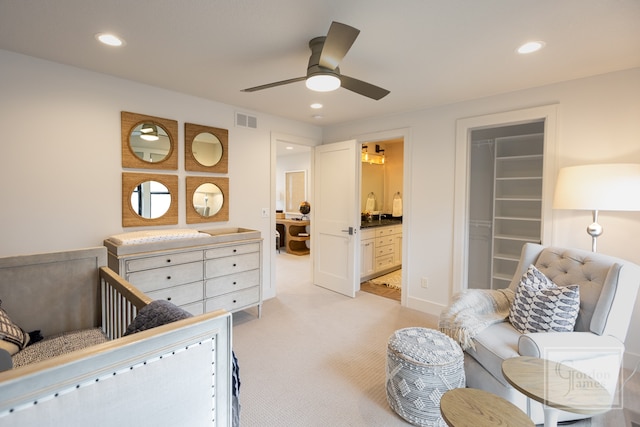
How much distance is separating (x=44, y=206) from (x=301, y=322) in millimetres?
2500

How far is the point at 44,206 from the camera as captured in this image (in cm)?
241

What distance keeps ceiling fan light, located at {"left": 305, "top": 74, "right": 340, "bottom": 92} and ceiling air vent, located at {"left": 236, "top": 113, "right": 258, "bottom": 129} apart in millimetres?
1875

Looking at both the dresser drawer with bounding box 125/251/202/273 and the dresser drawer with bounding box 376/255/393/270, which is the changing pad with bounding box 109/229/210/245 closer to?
the dresser drawer with bounding box 125/251/202/273

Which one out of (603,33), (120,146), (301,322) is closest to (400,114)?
(603,33)

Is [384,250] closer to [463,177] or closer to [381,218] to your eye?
[381,218]

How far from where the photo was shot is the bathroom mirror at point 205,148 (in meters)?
3.21

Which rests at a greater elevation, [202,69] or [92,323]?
[202,69]

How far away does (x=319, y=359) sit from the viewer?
2.56 meters

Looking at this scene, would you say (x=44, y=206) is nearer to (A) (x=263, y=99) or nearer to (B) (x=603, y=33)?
(A) (x=263, y=99)

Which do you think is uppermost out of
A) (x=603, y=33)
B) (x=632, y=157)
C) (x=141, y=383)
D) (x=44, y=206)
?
(x=603, y=33)

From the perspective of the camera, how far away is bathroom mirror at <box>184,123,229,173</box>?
10.5 feet

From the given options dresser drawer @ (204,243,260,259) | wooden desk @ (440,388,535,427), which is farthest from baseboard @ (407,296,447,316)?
wooden desk @ (440,388,535,427)

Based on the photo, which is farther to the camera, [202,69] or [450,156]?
[450,156]

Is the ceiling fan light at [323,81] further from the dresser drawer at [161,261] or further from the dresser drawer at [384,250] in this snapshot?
the dresser drawer at [384,250]
